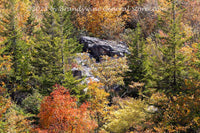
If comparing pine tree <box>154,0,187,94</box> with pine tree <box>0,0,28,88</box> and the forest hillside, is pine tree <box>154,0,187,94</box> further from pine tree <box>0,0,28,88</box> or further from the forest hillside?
pine tree <box>0,0,28,88</box>

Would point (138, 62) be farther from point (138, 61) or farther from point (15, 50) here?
point (15, 50)

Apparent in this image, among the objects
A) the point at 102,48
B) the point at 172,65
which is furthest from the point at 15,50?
the point at 172,65

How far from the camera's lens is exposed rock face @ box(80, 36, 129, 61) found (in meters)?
31.0

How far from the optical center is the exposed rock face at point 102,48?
31016mm

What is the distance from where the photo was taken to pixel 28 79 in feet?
84.8

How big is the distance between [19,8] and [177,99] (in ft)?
112

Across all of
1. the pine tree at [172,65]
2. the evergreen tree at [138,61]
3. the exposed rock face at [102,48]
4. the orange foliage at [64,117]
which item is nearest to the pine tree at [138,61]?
the evergreen tree at [138,61]

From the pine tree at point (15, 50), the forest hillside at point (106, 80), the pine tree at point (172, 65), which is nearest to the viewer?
the forest hillside at point (106, 80)

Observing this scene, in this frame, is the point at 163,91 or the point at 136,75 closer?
the point at 163,91

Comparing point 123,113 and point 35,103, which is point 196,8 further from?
point 35,103

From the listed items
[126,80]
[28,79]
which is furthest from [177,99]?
[28,79]

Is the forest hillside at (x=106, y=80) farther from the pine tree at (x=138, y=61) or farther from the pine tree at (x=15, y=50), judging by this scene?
the pine tree at (x=15, y=50)

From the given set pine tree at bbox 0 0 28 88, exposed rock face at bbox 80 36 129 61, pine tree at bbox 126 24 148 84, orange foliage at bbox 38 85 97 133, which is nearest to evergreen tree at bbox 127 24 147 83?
pine tree at bbox 126 24 148 84

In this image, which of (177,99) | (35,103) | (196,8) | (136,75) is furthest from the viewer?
(196,8)
